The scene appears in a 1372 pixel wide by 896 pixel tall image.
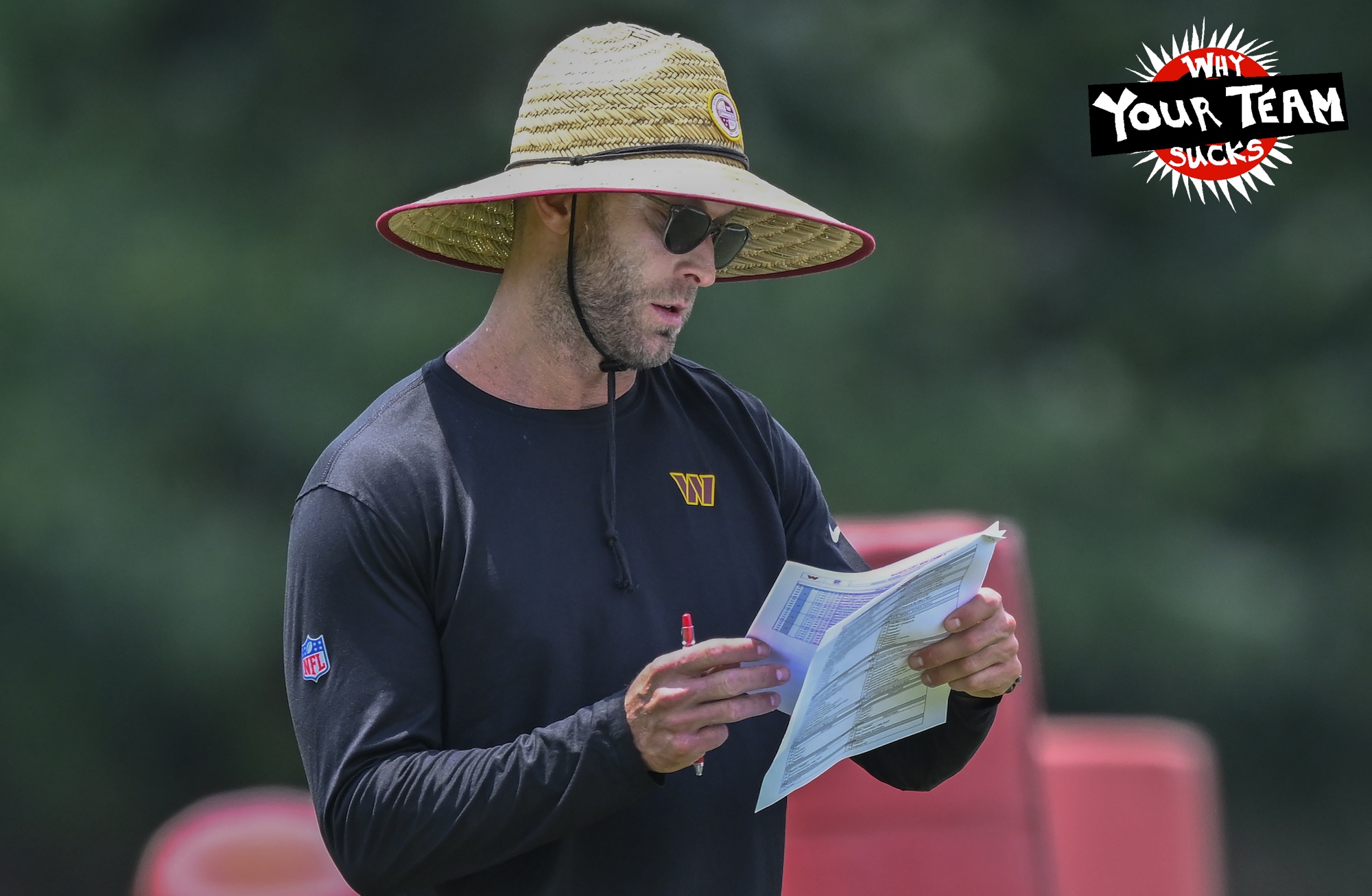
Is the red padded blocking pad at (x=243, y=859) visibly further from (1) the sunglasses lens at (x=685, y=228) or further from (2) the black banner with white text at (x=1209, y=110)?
(2) the black banner with white text at (x=1209, y=110)

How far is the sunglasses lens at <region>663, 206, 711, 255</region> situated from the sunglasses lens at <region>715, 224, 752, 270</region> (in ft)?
0.22

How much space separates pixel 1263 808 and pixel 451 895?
5.30 meters

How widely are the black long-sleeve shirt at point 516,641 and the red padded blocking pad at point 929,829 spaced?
748 millimetres

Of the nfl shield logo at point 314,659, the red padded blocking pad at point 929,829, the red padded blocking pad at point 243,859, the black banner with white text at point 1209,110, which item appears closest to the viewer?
the nfl shield logo at point 314,659

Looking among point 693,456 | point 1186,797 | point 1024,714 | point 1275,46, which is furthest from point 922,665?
point 1275,46

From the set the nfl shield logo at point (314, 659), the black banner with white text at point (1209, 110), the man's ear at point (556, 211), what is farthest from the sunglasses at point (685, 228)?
the black banner with white text at point (1209, 110)

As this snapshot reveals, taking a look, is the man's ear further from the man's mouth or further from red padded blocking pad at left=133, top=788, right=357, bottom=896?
red padded blocking pad at left=133, top=788, right=357, bottom=896

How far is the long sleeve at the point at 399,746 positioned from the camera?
1.48m

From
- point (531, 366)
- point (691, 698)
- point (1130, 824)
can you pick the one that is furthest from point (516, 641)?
point (1130, 824)

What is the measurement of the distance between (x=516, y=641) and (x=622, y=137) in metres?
0.62

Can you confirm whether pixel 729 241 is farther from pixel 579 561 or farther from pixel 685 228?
pixel 579 561

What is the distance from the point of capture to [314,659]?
155cm

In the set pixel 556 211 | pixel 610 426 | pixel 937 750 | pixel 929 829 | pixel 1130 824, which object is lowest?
pixel 1130 824

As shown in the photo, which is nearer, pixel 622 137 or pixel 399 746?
pixel 399 746
